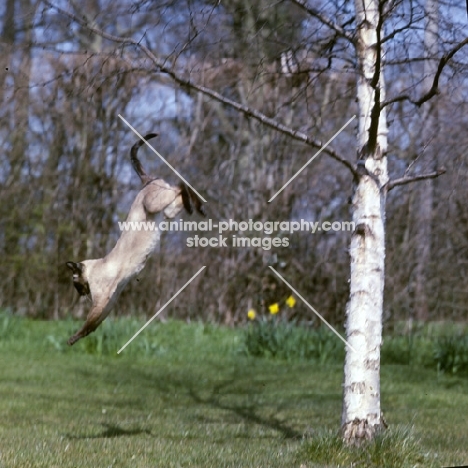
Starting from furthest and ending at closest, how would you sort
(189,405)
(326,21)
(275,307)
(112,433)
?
(275,307) → (189,405) → (112,433) → (326,21)

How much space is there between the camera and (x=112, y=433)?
3078 millimetres

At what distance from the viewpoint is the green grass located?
2.56m

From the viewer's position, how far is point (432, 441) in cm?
310

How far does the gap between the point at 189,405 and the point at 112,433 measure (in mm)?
854

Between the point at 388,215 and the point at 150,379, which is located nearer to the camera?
the point at 150,379

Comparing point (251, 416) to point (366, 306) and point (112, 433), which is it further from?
point (366, 306)

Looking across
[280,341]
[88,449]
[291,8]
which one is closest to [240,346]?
[280,341]

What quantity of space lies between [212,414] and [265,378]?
0.99 metres

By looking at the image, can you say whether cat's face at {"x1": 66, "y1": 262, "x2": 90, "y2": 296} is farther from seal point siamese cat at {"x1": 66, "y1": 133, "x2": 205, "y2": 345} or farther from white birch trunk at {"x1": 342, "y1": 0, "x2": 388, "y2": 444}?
white birch trunk at {"x1": 342, "y1": 0, "x2": 388, "y2": 444}

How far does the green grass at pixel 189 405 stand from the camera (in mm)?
2561

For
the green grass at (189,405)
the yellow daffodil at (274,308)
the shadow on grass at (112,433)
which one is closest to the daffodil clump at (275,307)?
the yellow daffodil at (274,308)

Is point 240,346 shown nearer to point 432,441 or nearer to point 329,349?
point 329,349

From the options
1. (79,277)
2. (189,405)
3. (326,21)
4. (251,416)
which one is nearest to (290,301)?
(189,405)

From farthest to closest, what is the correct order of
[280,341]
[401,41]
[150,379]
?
1. [280,341]
2. [150,379]
3. [401,41]
